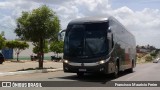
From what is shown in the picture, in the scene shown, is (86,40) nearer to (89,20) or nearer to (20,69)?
(89,20)

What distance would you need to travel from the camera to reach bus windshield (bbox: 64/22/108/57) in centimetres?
1978

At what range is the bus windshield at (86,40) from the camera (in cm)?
1978

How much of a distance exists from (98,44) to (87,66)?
1348mm

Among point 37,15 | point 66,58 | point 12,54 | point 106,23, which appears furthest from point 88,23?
point 12,54

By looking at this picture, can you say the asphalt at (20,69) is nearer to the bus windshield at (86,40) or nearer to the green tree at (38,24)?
the green tree at (38,24)

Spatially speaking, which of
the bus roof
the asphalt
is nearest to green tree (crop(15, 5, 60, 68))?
the asphalt

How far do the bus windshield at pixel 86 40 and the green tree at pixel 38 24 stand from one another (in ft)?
36.5

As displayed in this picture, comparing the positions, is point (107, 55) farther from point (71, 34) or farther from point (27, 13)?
point (27, 13)

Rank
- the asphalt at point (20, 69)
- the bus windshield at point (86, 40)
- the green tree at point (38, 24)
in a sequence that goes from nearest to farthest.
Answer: the bus windshield at point (86, 40) < the asphalt at point (20, 69) < the green tree at point (38, 24)

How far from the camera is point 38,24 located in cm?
3125

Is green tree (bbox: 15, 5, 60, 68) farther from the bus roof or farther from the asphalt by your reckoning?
the bus roof

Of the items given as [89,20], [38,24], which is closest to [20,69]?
[38,24]

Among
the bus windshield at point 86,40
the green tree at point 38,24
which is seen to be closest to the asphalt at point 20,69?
the green tree at point 38,24

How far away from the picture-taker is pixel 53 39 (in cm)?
3294
